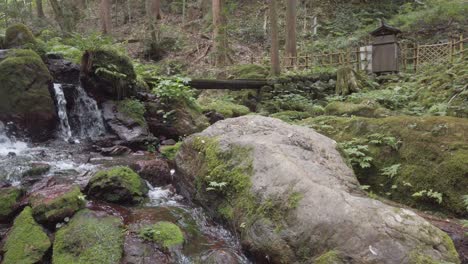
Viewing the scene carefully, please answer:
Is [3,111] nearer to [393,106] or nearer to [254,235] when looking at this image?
[254,235]

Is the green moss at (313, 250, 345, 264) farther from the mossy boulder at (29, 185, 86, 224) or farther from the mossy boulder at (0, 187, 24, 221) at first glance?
the mossy boulder at (0, 187, 24, 221)

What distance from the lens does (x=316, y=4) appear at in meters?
31.4

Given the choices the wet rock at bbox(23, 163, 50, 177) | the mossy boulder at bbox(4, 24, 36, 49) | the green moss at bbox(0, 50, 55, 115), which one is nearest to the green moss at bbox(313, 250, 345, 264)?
the wet rock at bbox(23, 163, 50, 177)

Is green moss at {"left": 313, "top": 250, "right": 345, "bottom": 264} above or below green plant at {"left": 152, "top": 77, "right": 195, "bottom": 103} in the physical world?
below

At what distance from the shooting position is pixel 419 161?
249 inches

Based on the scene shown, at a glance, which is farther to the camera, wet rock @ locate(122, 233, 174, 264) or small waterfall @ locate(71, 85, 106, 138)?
small waterfall @ locate(71, 85, 106, 138)

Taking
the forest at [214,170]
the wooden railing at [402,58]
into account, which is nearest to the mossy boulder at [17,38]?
the forest at [214,170]

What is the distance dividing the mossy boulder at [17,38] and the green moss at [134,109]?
12.4 feet

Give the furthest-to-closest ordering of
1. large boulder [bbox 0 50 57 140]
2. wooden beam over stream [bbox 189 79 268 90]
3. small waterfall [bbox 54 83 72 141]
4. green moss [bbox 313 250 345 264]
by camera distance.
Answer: wooden beam over stream [bbox 189 79 268 90], small waterfall [bbox 54 83 72 141], large boulder [bbox 0 50 57 140], green moss [bbox 313 250 345 264]

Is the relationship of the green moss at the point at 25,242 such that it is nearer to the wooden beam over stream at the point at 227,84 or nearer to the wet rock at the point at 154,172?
the wet rock at the point at 154,172

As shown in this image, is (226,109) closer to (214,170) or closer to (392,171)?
(214,170)

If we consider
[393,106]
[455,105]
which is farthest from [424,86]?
[455,105]

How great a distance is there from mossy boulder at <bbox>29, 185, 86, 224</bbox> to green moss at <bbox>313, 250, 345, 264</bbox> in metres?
3.54

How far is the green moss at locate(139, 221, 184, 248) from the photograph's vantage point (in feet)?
16.1
